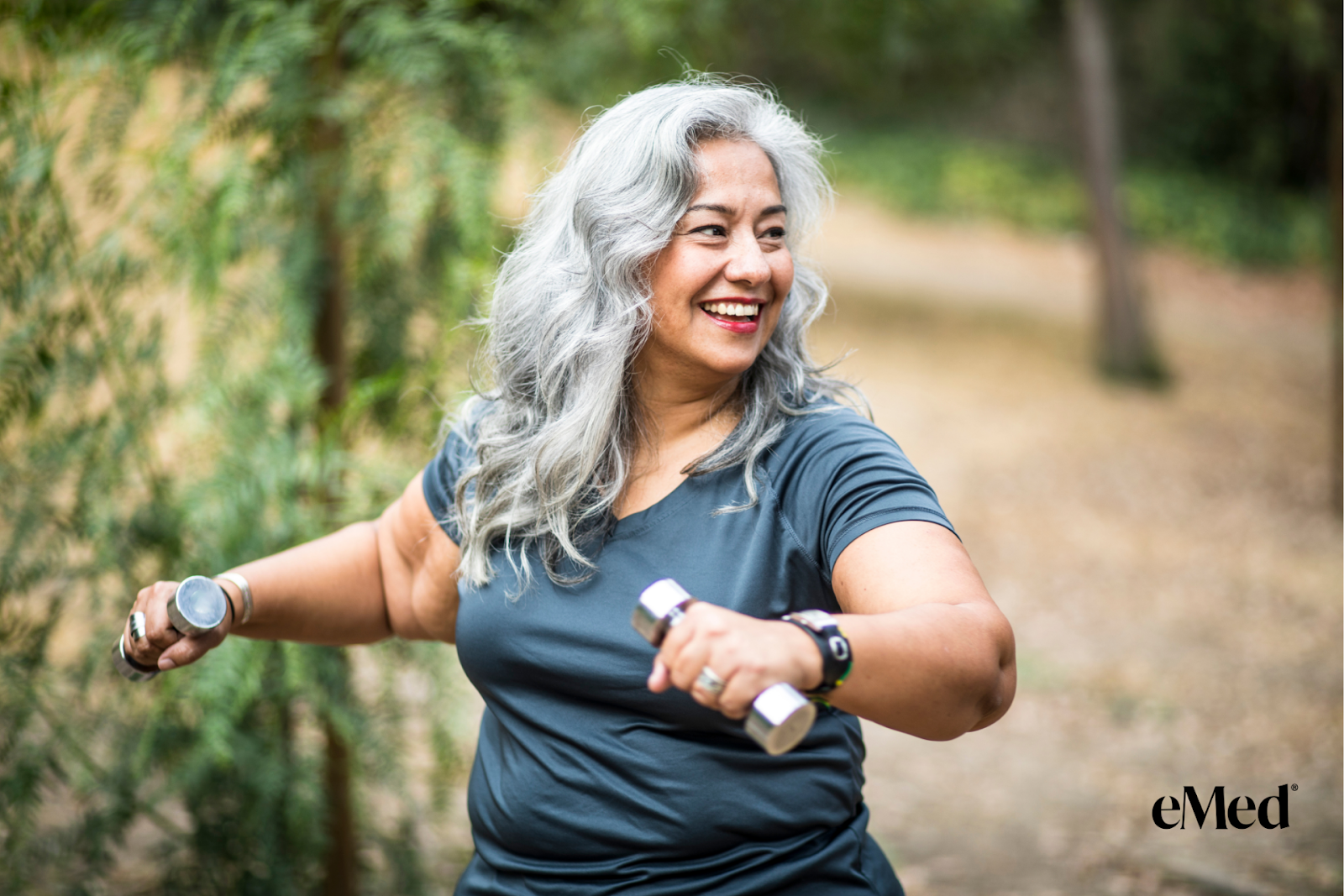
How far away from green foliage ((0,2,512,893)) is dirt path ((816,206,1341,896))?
1219mm

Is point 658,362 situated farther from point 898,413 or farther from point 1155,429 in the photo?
point 1155,429

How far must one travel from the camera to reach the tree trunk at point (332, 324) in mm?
2613

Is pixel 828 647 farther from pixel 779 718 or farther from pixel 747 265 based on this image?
pixel 747 265

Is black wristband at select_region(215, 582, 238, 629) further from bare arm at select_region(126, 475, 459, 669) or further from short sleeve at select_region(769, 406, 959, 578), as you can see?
short sleeve at select_region(769, 406, 959, 578)

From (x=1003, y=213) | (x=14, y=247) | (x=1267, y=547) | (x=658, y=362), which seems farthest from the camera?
(x=1003, y=213)

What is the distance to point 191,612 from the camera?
1.59 metres

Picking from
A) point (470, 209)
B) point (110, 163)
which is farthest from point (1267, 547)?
point (110, 163)

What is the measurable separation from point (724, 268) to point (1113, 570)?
713 centimetres

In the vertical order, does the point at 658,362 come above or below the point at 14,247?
below

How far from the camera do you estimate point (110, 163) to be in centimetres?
254

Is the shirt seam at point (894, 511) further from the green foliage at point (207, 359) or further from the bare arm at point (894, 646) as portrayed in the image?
the green foliage at point (207, 359)

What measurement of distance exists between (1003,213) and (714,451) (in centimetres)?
1744

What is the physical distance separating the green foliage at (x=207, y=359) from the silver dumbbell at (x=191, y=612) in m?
0.69

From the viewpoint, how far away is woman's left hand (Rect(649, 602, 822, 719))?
1.08 meters
